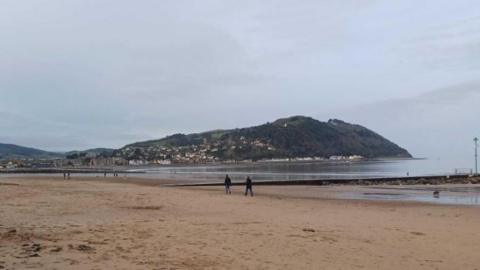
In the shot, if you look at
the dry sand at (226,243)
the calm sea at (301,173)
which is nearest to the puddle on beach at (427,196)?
the dry sand at (226,243)

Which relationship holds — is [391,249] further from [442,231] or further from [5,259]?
[5,259]

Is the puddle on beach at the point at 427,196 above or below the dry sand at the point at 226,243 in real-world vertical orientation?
below

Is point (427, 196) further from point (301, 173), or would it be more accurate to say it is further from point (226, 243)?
point (301, 173)

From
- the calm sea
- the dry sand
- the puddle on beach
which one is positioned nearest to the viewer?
the dry sand

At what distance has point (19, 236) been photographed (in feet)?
40.4

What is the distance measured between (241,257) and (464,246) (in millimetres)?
6934

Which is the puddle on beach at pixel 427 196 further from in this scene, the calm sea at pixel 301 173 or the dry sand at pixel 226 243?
the calm sea at pixel 301 173

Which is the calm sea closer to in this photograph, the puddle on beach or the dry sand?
the puddle on beach

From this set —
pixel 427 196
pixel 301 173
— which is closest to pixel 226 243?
pixel 427 196

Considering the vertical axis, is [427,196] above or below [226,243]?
below

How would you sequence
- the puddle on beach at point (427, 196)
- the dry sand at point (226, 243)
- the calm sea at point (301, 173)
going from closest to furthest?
the dry sand at point (226, 243)
the puddle on beach at point (427, 196)
the calm sea at point (301, 173)

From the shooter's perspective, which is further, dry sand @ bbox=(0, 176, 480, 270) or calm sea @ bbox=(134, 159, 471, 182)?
calm sea @ bbox=(134, 159, 471, 182)

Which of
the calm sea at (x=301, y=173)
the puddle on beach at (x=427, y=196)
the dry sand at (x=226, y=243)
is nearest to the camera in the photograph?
the dry sand at (x=226, y=243)

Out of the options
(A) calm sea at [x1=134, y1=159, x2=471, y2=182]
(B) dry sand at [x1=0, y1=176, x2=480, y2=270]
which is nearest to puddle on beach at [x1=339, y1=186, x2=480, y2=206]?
(B) dry sand at [x1=0, y1=176, x2=480, y2=270]
